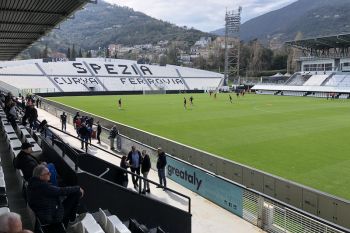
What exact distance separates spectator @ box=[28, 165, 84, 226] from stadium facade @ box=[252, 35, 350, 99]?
63.7m

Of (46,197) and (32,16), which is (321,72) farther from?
(46,197)

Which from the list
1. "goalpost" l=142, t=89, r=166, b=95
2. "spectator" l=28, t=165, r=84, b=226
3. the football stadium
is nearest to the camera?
"spectator" l=28, t=165, r=84, b=226

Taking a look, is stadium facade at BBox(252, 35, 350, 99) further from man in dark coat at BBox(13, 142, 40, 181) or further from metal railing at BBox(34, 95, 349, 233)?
man in dark coat at BBox(13, 142, 40, 181)

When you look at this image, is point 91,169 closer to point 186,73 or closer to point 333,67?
point 333,67

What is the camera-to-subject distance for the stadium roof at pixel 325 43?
6962cm

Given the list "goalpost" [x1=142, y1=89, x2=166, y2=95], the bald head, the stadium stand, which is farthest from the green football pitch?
"goalpost" [x1=142, y1=89, x2=166, y2=95]

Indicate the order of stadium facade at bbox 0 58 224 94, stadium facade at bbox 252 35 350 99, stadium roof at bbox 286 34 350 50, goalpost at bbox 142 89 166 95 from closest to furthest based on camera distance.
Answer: stadium facade at bbox 252 35 350 99, stadium facade at bbox 0 58 224 94, stadium roof at bbox 286 34 350 50, goalpost at bbox 142 89 166 95

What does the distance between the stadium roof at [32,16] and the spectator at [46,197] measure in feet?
32.1

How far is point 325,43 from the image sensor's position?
75.1 meters

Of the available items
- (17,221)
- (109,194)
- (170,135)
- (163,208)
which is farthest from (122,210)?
(170,135)

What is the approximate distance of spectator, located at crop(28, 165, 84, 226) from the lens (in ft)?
16.5

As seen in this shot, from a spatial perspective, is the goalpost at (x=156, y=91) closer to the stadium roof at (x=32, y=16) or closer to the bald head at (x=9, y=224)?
the stadium roof at (x=32, y=16)

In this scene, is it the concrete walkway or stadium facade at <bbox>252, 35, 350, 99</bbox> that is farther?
stadium facade at <bbox>252, 35, 350, 99</bbox>

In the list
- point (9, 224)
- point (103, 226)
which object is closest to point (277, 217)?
point (103, 226)
